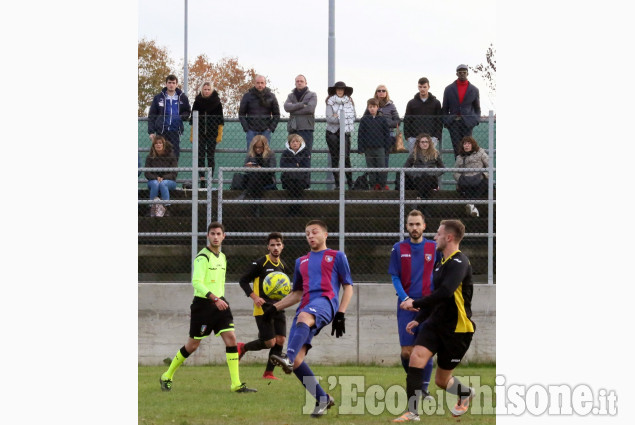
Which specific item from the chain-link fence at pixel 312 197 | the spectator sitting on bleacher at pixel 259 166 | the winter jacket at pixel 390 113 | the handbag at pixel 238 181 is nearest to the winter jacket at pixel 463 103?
the chain-link fence at pixel 312 197

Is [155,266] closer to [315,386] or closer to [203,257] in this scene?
[203,257]

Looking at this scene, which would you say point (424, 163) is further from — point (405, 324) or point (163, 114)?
point (405, 324)

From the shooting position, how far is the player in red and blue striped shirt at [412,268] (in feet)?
41.4

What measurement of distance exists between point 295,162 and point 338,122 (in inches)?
36.2

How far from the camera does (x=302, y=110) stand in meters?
18.0

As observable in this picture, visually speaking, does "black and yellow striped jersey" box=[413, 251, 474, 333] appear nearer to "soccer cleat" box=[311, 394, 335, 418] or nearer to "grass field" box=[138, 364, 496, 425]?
"grass field" box=[138, 364, 496, 425]

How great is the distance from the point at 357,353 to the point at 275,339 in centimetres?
237

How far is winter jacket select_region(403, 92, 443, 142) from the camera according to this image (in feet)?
58.2

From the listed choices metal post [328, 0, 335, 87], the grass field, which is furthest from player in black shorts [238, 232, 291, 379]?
metal post [328, 0, 335, 87]

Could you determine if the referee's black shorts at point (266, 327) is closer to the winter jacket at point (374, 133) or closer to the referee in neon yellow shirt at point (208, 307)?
the referee in neon yellow shirt at point (208, 307)

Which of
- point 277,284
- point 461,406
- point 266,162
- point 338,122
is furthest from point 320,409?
point 338,122

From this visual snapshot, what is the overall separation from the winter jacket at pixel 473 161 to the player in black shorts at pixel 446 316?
672cm

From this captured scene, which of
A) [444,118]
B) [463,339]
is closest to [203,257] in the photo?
[463,339]

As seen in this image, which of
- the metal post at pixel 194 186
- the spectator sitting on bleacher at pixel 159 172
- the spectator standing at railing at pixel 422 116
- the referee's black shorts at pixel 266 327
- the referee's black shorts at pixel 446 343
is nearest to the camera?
the referee's black shorts at pixel 446 343
